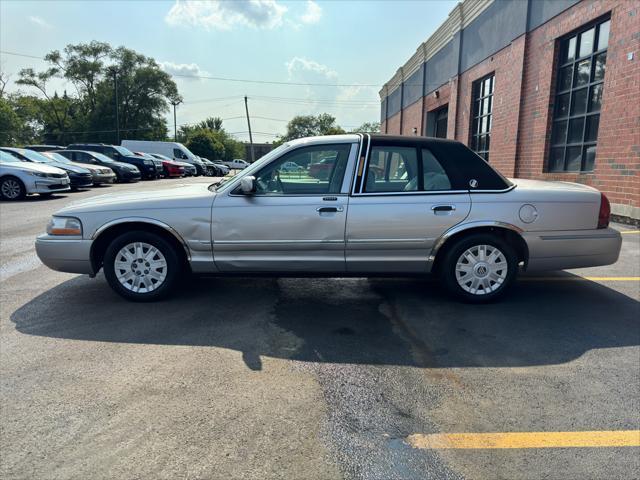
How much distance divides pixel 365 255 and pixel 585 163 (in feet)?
30.7

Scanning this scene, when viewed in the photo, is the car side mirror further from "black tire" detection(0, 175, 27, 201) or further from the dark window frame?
the dark window frame

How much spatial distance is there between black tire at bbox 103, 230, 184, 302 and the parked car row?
36.5ft

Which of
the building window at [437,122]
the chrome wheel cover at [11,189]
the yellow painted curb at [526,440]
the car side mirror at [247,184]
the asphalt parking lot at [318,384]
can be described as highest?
the building window at [437,122]

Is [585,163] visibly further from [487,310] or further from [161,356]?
[161,356]

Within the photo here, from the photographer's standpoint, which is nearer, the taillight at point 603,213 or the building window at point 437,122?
the taillight at point 603,213

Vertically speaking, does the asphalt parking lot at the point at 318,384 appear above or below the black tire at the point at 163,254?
below

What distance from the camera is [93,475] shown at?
86.6 inches

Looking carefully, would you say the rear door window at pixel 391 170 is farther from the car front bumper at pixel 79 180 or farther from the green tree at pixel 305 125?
the green tree at pixel 305 125

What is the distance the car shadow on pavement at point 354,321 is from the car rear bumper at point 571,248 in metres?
0.43

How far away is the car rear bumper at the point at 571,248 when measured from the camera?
15.1 ft

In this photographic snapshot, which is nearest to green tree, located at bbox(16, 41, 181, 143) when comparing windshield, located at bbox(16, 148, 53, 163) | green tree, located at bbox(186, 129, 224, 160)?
green tree, located at bbox(186, 129, 224, 160)

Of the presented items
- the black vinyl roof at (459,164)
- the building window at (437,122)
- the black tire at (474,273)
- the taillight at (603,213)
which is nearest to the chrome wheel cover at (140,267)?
the black vinyl roof at (459,164)

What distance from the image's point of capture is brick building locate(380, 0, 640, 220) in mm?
9625

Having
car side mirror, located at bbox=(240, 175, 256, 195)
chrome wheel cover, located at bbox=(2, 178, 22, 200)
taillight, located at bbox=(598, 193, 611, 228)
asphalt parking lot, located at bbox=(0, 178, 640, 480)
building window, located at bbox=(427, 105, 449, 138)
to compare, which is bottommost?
asphalt parking lot, located at bbox=(0, 178, 640, 480)
